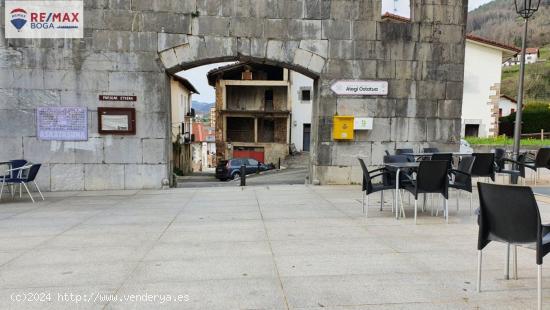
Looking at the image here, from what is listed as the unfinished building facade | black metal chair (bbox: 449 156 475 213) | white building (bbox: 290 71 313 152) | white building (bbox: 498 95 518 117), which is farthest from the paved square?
white building (bbox: 498 95 518 117)

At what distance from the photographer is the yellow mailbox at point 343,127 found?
30.7 feet

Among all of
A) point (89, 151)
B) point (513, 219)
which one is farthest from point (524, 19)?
point (89, 151)

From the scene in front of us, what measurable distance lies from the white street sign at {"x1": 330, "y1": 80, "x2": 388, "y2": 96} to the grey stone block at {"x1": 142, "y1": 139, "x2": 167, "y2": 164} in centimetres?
416

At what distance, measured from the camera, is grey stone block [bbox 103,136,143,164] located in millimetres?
8844

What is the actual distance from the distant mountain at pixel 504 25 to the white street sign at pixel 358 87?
63.4 m

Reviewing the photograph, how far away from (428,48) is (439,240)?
20.5 feet

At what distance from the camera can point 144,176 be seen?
29.5ft

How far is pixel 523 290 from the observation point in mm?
3201

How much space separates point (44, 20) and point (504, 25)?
285 feet

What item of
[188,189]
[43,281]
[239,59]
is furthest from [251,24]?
[43,281]

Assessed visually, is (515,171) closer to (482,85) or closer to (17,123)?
(17,123)

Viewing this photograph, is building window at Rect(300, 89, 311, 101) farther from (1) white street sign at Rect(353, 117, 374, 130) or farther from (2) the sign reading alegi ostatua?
(2) the sign reading alegi ostatua

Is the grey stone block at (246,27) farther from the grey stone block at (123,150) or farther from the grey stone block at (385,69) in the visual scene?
the grey stone block at (123,150)

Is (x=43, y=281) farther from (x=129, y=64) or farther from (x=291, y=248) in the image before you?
(x=129, y=64)
